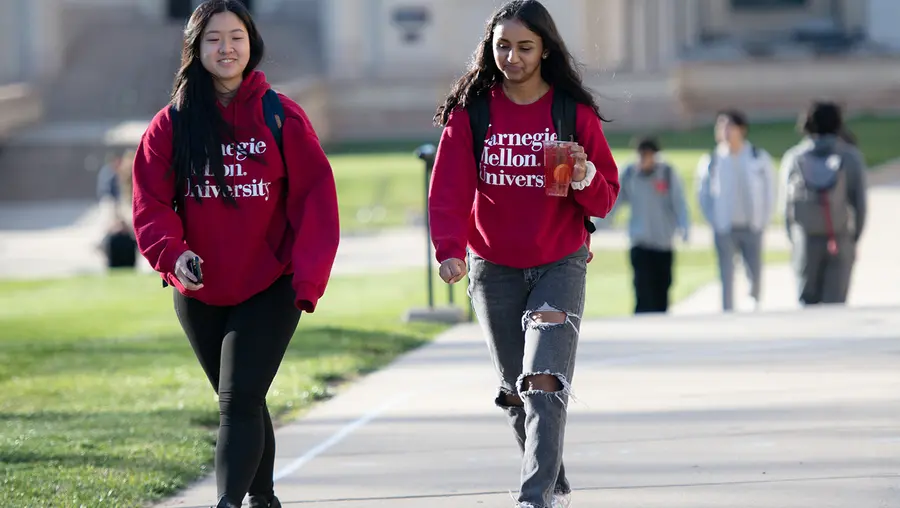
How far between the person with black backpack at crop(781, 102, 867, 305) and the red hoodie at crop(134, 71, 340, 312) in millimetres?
7677

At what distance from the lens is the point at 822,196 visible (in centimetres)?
1277

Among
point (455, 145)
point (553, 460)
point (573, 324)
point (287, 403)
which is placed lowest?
point (287, 403)

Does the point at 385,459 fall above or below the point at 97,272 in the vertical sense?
above

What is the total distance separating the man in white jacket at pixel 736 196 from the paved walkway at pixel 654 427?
2571mm

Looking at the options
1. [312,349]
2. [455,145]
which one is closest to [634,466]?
[455,145]

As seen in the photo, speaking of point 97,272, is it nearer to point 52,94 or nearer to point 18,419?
point 18,419

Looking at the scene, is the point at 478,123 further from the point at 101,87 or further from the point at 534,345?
the point at 101,87

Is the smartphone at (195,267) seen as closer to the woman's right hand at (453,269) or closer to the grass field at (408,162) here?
the woman's right hand at (453,269)

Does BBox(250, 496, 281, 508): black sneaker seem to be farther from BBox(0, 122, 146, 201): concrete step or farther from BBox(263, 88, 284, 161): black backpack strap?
BBox(0, 122, 146, 201): concrete step

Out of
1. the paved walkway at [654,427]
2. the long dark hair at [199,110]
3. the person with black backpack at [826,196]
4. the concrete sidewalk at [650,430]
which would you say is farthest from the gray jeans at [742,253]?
the long dark hair at [199,110]

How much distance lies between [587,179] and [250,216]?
1.15 metres

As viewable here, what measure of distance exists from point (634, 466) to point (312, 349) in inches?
191

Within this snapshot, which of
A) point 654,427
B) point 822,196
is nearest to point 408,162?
point 822,196

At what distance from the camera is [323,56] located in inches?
1810
